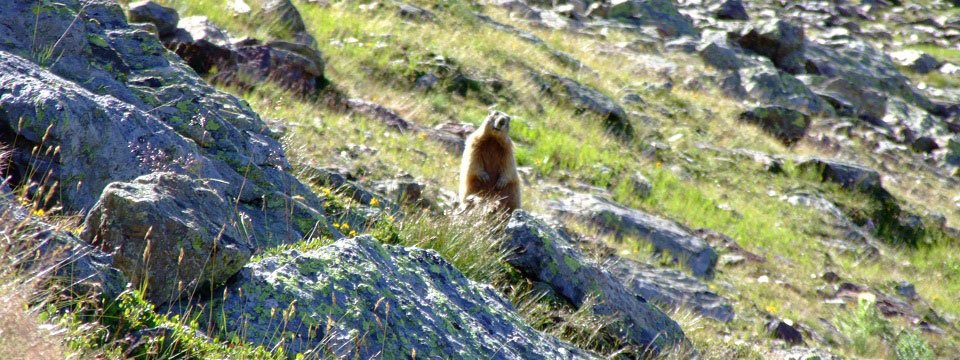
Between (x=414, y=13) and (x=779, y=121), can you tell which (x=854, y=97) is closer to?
(x=779, y=121)

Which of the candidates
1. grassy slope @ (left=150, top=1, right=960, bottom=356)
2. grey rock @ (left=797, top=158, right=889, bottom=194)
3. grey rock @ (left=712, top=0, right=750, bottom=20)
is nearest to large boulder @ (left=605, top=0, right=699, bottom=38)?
grey rock @ (left=712, top=0, right=750, bottom=20)

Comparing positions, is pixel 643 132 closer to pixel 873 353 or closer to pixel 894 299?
pixel 894 299

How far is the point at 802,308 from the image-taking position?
546 inches

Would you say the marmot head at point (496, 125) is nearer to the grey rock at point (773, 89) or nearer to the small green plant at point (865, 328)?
the small green plant at point (865, 328)

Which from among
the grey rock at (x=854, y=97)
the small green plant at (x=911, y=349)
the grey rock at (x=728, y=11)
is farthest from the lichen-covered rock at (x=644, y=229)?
the grey rock at (x=728, y=11)

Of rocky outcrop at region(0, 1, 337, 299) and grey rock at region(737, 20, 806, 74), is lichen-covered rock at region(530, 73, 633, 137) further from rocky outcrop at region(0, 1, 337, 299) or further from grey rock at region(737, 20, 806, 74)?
grey rock at region(737, 20, 806, 74)

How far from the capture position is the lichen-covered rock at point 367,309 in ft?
13.8

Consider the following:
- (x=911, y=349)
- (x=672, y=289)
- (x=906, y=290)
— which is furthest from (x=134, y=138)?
(x=906, y=290)

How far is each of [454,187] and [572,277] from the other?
5.31 m

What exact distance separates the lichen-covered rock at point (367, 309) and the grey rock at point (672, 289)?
5.65 metres

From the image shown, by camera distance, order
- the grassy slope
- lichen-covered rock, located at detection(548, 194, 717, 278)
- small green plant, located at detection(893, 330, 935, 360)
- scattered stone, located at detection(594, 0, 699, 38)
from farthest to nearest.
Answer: scattered stone, located at detection(594, 0, 699, 38) → lichen-covered rock, located at detection(548, 194, 717, 278) → the grassy slope → small green plant, located at detection(893, 330, 935, 360)

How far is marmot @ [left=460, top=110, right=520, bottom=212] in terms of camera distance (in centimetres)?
1090

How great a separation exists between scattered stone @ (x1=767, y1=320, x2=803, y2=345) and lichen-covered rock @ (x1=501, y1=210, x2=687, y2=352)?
4.62 m

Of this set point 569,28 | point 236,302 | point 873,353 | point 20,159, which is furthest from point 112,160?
point 569,28
